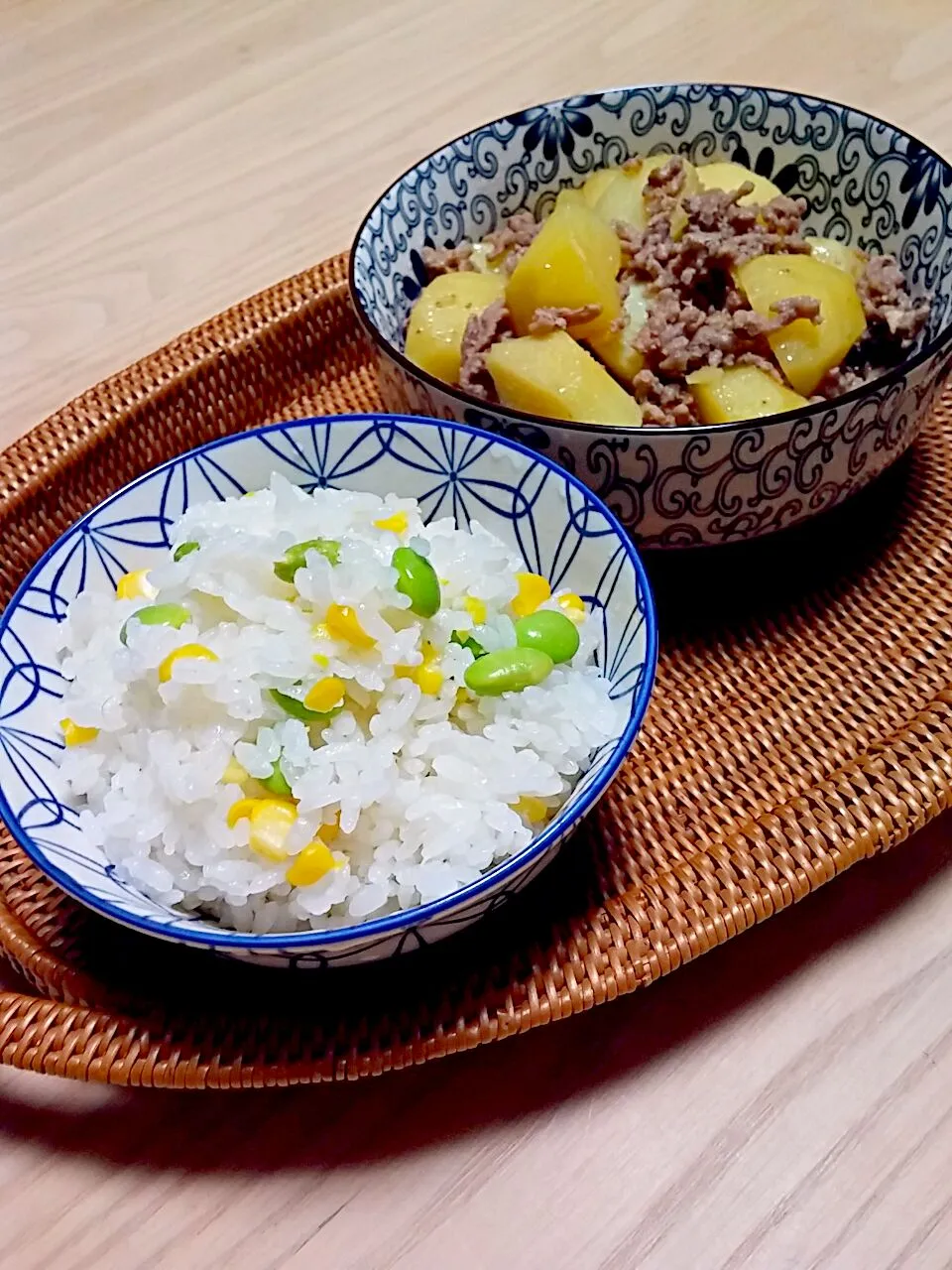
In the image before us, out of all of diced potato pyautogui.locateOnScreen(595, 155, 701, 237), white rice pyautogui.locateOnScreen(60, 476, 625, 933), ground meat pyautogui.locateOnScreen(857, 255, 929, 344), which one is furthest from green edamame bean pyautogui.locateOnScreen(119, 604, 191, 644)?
ground meat pyautogui.locateOnScreen(857, 255, 929, 344)

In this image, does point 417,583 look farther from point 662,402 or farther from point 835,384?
point 835,384

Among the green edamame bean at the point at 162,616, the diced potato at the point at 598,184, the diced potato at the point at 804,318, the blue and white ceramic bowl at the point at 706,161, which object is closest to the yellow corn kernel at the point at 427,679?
the green edamame bean at the point at 162,616

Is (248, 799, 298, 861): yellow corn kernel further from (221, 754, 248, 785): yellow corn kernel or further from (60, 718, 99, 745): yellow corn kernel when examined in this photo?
(60, 718, 99, 745): yellow corn kernel

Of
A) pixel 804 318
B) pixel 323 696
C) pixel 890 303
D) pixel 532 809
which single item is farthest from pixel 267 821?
pixel 890 303

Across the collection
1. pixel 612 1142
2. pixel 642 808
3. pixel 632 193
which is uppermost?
pixel 632 193

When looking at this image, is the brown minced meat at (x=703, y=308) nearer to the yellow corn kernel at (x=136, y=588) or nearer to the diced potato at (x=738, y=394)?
the diced potato at (x=738, y=394)

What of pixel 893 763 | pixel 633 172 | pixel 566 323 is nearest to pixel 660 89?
pixel 633 172
